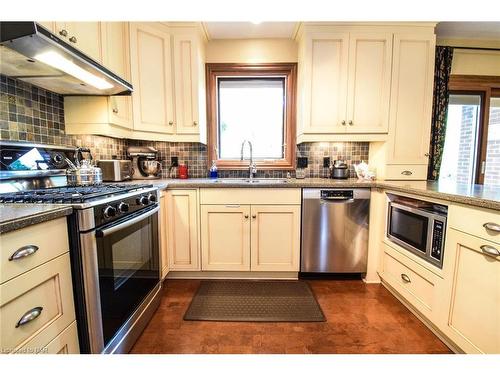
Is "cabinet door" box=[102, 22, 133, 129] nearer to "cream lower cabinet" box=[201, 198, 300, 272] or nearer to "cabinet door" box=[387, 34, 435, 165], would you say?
"cream lower cabinet" box=[201, 198, 300, 272]

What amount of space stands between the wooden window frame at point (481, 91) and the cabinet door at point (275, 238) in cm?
223

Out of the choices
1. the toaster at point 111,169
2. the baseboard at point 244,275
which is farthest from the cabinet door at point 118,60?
the baseboard at point 244,275

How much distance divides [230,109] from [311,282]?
1.99 metres

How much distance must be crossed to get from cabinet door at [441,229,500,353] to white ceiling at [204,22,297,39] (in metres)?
2.19

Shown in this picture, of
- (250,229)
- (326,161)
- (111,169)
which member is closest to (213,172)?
(250,229)

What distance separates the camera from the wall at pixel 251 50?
2373 mm

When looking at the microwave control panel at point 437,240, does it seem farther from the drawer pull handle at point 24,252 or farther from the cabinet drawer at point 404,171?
the drawer pull handle at point 24,252

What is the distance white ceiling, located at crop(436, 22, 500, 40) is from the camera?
2098 millimetres

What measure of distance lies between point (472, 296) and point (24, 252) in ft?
6.12

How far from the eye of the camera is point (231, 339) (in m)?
1.34

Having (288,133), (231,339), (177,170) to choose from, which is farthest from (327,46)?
(231,339)

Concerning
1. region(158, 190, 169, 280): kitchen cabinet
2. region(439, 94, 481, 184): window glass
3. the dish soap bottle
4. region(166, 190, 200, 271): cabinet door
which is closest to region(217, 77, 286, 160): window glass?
the dish soap bottle
